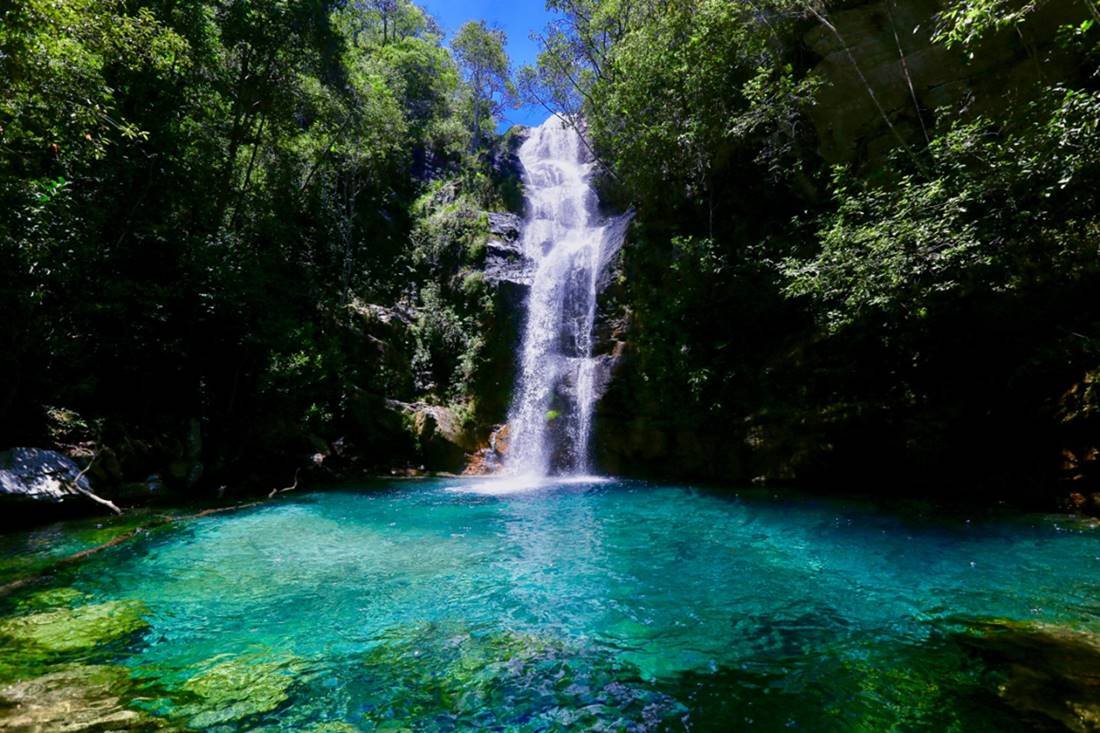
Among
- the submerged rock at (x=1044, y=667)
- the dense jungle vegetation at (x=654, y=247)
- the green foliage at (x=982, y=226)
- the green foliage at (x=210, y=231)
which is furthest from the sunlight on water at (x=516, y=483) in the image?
the submerged rock at (x=1044, y=667)

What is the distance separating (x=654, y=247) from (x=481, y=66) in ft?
68.7

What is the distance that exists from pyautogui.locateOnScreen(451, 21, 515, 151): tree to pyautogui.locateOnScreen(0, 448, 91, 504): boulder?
23.8 m

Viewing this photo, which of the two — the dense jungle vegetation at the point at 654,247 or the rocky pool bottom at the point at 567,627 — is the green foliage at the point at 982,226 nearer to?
the dense jungle vegetation at the point at 654,247

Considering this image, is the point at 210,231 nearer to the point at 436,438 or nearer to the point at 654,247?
the point at 436,438

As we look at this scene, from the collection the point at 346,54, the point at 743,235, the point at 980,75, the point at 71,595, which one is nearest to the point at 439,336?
the point at 346,54

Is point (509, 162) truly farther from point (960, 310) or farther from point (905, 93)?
point (960, 310)

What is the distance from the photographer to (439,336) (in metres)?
18.5

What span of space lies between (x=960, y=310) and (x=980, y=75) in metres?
5.47

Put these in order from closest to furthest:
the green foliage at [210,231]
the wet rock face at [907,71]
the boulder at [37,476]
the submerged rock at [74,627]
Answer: the submerged rock at [74,627], the boulder at [37,476], the green foliage at [210,231], the wet rock face at [907,71]

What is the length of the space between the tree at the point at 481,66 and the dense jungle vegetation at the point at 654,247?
9.43 meters

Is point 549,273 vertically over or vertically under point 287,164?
under

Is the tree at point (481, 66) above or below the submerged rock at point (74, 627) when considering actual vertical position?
above

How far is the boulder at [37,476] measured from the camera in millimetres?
7973

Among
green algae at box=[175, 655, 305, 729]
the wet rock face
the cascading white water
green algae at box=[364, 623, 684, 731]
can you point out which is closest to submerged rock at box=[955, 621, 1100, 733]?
green algae at box=[364, 623, 684, 731]
